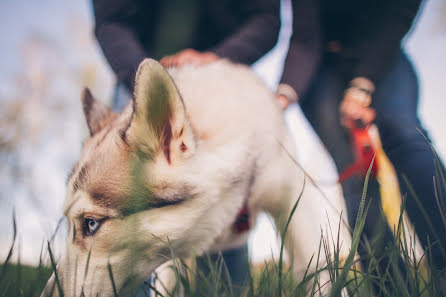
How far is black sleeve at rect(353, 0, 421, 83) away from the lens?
1705 millimetres

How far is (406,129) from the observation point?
5.12 ft

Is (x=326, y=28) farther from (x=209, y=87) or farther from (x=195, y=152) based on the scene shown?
(x=195, y=152)

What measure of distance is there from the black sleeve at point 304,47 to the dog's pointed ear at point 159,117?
1.01 metres

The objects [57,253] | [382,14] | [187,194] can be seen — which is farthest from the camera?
[382,14]

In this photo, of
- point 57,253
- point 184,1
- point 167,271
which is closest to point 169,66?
point 184,1

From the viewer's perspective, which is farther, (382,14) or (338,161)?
(338,161)

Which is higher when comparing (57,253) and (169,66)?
(169,66)

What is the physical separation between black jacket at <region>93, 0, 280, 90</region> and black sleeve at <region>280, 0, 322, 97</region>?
0.55 ft

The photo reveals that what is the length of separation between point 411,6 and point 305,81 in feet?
2.29

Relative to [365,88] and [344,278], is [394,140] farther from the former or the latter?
[344,278]

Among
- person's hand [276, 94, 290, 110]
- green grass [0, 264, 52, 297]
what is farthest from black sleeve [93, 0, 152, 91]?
green grass [0, 264, 52, 297]

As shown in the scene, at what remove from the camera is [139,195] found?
1233 mm

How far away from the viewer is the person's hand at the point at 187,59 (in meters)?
1.90

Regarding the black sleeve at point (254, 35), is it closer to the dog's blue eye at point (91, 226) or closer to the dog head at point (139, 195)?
the dog head at point (139, 195)
